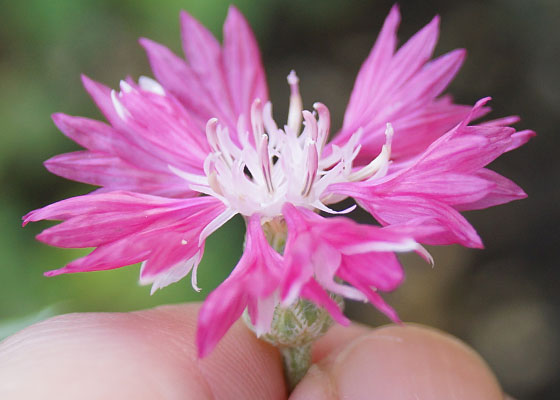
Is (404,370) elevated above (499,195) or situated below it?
below

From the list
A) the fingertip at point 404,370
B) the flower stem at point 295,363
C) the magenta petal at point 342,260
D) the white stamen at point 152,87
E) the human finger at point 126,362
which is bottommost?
the fingertip at point 404,370

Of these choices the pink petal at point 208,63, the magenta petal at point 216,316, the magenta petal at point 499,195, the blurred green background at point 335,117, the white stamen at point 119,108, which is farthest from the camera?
the blurred green background at point 335,117

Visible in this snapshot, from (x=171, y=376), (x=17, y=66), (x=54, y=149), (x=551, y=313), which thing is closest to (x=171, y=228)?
(x=171, y=376)

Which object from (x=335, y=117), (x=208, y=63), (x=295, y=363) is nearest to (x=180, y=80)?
(x=208, y=63)

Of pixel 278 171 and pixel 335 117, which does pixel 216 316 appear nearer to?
pixel 278 171

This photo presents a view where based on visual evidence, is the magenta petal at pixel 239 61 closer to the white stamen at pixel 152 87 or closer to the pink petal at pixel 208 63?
the pink petal at pixel 208 63

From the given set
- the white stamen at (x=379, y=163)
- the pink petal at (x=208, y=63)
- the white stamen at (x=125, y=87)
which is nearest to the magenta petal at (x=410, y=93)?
the white stamen at (x=379, y=163)

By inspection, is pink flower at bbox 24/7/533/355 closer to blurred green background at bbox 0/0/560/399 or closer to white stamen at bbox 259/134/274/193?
white stamen at bbox 259/134/274/193

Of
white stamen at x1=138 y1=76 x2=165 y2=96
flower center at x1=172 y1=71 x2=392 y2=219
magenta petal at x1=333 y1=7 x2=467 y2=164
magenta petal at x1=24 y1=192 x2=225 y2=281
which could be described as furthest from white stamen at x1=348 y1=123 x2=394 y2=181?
white stamen at x1=138 y1=76 x2=165 y2=96
